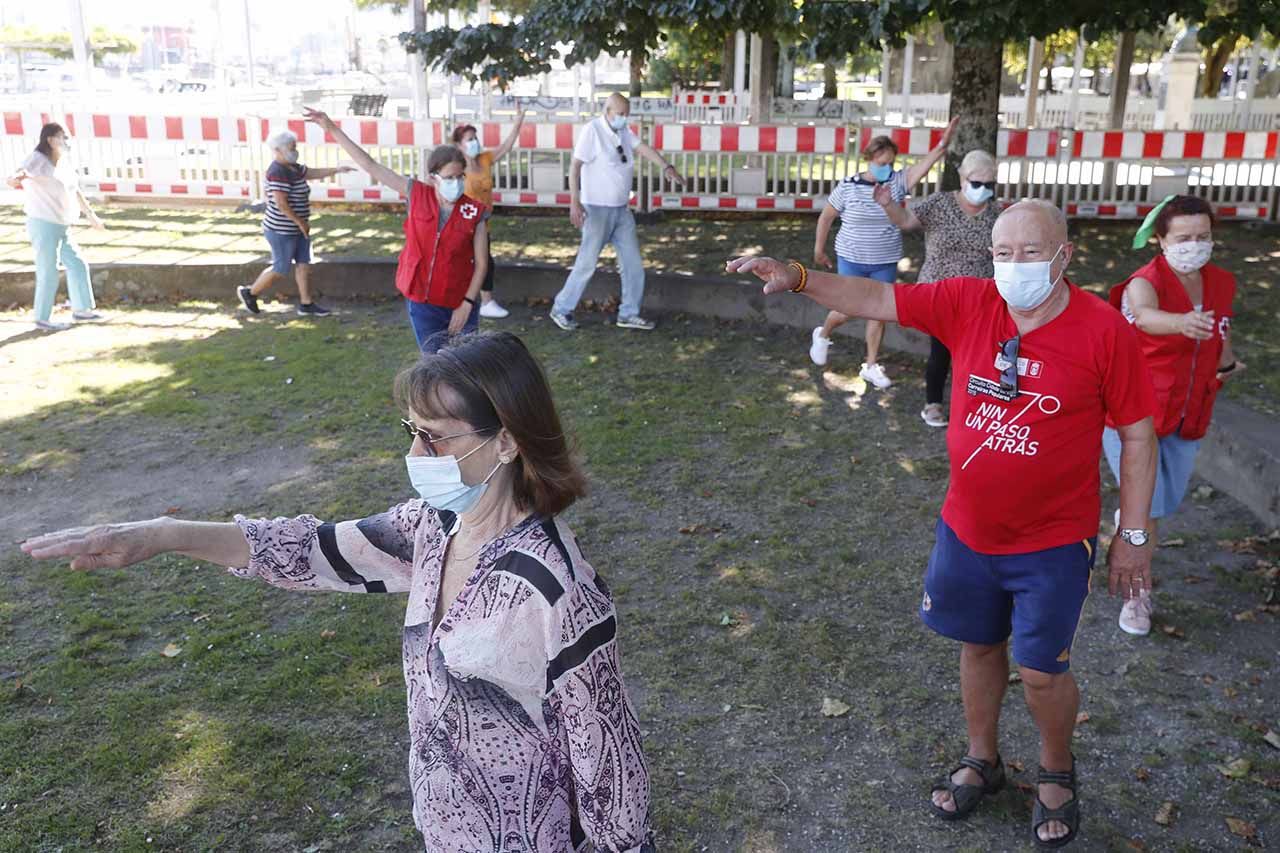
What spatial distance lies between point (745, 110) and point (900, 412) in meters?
18.2

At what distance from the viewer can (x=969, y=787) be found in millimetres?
4293

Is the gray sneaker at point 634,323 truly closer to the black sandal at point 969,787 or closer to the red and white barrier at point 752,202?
the red and white barrier at point 752,202

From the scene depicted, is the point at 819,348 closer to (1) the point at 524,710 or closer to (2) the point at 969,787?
(2) the point at 969,787

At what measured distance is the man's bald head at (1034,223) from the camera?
381 cm

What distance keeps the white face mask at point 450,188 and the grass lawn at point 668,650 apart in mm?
1644

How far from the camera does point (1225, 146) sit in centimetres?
1537

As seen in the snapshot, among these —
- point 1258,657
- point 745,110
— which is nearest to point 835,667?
point 1258,657

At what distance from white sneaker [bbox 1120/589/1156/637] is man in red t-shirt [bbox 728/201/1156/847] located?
1669 mm

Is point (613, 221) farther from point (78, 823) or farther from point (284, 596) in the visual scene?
point (78, 823)

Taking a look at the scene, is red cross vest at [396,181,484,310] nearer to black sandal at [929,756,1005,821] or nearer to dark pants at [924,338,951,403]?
dark pants at [924,338,951,403]

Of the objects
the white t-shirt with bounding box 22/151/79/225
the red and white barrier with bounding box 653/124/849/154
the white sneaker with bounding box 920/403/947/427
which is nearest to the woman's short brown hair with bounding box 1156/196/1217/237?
the white sneaker with bounding box 920/403/947/427

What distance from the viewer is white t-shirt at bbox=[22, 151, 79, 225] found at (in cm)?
1070

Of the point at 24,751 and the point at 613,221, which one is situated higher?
the point at 613,221

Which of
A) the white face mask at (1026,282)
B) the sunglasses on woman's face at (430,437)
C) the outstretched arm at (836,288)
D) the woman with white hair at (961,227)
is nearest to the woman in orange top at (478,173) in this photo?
the woman with white hair at (961,227)
